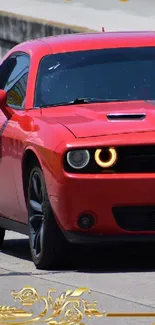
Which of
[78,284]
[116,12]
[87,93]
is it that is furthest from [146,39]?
[116,12]

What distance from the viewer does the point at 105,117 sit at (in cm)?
873

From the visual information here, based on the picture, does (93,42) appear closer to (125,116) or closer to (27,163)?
(27,163)

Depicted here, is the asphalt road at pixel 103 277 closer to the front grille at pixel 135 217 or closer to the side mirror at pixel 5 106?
the front grille at pixel 135 217

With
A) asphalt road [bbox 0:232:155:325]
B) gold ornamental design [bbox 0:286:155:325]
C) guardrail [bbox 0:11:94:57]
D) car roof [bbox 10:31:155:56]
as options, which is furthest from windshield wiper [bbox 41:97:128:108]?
guardrail [bbox 0:11:94:57]

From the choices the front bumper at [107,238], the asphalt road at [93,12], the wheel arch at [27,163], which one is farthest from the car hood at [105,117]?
the asphalt road at [93,12]

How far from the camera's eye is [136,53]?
991 centimetres

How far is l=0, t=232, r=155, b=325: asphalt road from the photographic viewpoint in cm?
700

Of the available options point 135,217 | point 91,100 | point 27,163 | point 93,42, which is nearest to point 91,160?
point 135,217

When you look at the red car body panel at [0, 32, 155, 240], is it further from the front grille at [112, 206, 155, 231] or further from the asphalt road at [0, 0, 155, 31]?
the asphalt road at [0, 0, 155, 31]

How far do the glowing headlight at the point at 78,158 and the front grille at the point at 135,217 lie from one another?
1.09 feet

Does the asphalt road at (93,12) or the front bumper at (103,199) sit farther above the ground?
the front bumper at (103,199)

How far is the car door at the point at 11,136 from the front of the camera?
9555 mm

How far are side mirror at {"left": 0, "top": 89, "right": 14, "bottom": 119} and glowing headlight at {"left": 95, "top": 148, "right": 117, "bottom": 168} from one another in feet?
5.21

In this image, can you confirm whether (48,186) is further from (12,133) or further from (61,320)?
(61,320)
